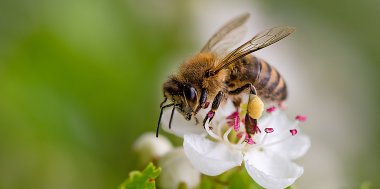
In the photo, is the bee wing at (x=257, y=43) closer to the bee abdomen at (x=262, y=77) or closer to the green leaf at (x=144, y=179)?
the bee abdomen at (x=262, y=77)

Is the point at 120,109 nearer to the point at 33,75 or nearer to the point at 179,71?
the point at 33,75

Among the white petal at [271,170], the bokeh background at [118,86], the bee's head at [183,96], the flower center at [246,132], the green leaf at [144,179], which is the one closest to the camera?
the green leaf at [144,179]

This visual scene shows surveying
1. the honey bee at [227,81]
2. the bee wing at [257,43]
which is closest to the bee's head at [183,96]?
the honey bee at [227,81]

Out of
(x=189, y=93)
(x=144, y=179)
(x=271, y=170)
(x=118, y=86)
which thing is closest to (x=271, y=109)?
(x=271, y=170)

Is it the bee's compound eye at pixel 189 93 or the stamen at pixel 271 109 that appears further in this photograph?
the stamen at pixel 271 109

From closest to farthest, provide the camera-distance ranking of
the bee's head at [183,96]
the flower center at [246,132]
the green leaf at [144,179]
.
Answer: the green leaf at [144,179]
the bee's head at [183,96]
the flower center at [246,132]

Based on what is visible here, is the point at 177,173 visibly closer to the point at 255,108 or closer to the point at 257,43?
the point at 255,108

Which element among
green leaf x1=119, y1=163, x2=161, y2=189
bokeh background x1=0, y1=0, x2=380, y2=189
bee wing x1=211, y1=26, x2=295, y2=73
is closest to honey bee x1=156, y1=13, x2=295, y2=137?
bee wing x1=211, y1=26, x2=295, y2=73

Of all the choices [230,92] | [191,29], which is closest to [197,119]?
[230,92]
